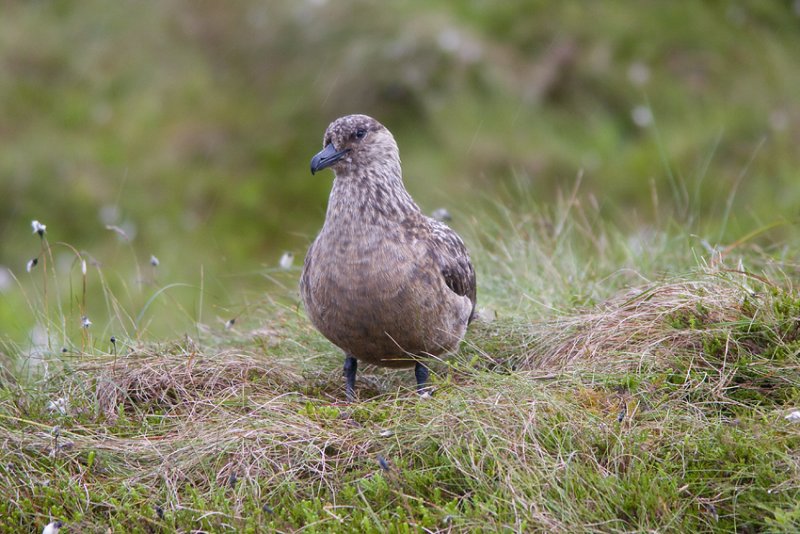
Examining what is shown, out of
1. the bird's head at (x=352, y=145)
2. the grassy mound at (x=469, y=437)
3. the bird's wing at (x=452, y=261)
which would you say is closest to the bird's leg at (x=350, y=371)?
the grassy mound at (x=469, y=437)

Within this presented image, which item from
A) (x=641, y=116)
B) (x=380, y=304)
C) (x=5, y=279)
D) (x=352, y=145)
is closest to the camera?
(x=380, y=304)

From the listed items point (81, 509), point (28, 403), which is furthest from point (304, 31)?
point (81, 509)

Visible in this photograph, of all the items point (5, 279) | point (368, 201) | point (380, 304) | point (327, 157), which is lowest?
point (5, 279)

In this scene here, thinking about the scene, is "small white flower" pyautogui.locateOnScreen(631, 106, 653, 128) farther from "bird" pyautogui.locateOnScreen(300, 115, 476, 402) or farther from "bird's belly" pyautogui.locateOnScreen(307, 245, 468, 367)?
"bird's belly" pyautogui.locateOnScreen(307, 245, 468, 367)

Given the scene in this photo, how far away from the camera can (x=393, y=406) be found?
13.0 feet

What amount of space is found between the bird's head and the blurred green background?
2.81 m

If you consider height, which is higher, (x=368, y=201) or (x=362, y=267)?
(x=368, y=201)

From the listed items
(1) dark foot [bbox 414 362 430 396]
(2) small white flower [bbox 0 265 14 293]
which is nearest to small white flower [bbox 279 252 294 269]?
(1) dark foot [bbox 414 362 430 396]

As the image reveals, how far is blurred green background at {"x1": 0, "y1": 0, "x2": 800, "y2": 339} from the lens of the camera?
780 centimetres

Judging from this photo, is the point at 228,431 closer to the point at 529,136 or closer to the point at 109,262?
the point at 109,262

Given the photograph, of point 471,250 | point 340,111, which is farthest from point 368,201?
point 340,111

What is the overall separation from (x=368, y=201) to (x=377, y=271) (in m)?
0.35

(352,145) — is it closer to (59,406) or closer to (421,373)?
(421,373)

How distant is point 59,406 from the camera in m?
4.12
